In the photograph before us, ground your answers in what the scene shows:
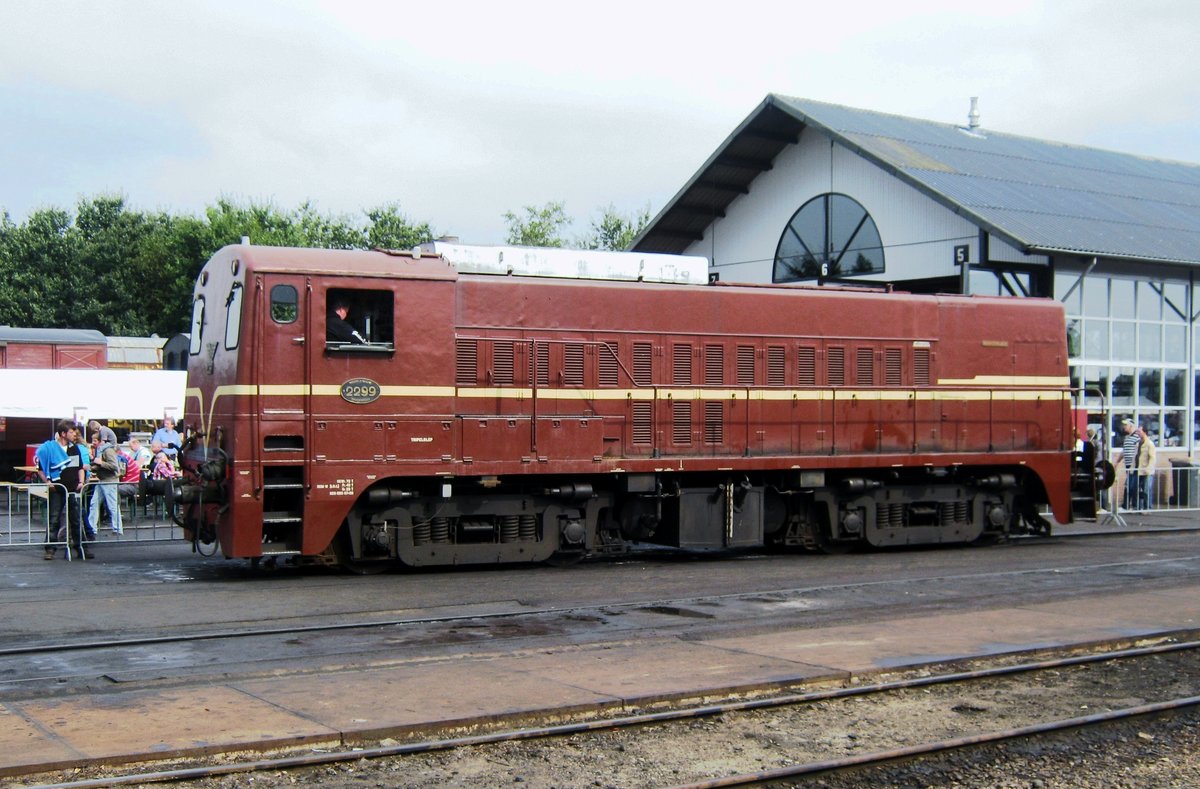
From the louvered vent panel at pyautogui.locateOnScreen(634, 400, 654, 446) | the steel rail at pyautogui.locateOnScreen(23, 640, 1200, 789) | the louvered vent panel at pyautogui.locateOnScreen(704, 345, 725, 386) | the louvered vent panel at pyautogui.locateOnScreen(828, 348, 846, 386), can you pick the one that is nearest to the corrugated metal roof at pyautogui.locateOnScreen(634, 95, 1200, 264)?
the louvered vent panel at pyautogui.locateOnScreen(828, 348, 846, 386)

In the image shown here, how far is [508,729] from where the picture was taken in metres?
7.75

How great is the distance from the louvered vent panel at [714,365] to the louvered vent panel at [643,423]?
95 centimetres

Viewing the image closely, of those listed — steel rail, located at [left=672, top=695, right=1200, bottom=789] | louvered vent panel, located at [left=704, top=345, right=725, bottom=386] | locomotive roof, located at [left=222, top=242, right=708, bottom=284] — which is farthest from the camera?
louvered vent panel, located at [left=704, top=345, right=725, bottom=386]

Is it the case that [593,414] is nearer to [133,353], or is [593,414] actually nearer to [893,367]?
[893,367]

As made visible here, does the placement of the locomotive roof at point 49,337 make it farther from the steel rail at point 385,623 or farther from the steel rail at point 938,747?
the steel rail at point 938,747

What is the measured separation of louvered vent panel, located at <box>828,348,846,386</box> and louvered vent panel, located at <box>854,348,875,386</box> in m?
0.25

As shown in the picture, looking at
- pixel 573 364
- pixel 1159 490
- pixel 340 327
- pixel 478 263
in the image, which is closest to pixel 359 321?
pixel 340 327

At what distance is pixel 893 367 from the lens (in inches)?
690

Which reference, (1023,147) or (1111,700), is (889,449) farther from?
(1023,147)

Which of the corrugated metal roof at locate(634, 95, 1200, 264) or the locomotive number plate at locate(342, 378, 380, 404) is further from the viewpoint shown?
the corrugated metal roof at locate(634, 95, 1200, 264)

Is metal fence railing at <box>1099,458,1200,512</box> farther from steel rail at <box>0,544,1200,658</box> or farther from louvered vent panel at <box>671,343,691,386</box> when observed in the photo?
louvered vent panel at <box>671,343,691,386</box>

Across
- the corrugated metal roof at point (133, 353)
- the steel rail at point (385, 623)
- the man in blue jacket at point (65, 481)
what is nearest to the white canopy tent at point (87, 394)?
the man in blue jacket at point (65, 481)

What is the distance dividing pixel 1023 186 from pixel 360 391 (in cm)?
1842

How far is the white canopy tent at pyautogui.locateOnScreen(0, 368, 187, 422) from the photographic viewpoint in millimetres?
28125
